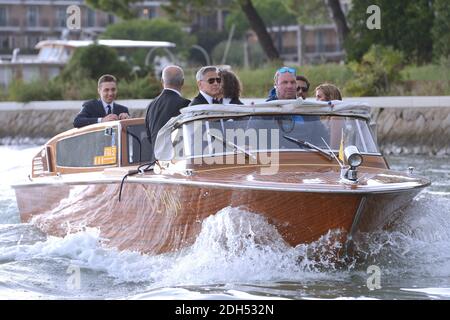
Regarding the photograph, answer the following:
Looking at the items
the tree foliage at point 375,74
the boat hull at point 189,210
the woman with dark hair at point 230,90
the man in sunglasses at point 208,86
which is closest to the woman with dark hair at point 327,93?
the woman with dark hair at point 230,90

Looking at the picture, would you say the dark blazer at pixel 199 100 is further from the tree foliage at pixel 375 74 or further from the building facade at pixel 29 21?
the building facade at pixel 29 21

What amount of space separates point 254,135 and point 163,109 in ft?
3.97

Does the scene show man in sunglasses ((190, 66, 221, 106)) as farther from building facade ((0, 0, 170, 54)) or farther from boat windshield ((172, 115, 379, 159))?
building facade ((0, 0, 170, 54))

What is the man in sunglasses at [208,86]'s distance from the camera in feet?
35.1

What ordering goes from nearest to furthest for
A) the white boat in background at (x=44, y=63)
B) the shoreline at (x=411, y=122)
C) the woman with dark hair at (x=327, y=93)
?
the woman with dark hair at (x=327, y=93), the shoreline at (x=411, y=122), the white boat in background at (x=44, y=63)

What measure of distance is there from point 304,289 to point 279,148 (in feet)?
4.88

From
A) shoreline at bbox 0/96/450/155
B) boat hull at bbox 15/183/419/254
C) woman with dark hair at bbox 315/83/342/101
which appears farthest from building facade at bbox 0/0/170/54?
boat hull at bbox 15/183/419/254

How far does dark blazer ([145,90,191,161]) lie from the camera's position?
1099cm

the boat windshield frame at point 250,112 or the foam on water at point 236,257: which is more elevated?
the boat windshield frame at point 250,112

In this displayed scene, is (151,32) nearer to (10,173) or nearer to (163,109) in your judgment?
(10,173)

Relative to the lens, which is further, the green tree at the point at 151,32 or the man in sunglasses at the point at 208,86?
the green tree at the point at 151,32

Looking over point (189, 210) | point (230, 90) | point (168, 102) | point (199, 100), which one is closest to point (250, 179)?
point (189, 210)

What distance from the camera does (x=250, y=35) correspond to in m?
99.1

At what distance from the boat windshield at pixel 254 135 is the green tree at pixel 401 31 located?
20816mm
